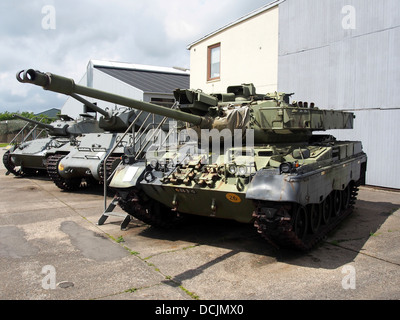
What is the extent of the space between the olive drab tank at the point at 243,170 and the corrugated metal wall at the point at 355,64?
4805mm

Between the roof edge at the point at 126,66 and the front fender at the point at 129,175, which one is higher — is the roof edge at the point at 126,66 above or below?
above

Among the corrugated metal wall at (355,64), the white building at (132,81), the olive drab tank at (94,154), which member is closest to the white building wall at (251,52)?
the corrugated metal wall at (355,64)

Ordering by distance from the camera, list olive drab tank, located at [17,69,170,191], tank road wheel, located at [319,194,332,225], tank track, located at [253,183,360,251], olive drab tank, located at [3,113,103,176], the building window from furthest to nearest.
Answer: the building window < olive drab tank, located at [3,113,103,176] < olive drab tank, located at [17,69,170,191] < tank road wheel, located at [319,194,332,225] < tank track, located at [253,183,360,251]

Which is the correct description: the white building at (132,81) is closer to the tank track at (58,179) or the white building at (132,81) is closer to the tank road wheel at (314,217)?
the tank track at (58,179)

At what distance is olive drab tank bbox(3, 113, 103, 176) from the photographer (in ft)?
50.9

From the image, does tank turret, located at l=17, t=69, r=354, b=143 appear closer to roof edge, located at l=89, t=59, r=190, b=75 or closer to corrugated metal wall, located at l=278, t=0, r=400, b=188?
corrugated metal wall, located at l=278, t=0, r=400, b=188

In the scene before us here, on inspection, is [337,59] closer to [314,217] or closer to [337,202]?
[337,202]

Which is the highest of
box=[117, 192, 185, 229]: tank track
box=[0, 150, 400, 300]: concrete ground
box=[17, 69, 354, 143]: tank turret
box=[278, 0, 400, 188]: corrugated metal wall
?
box=[278, 0, 400, 188]: corrugated metal wall

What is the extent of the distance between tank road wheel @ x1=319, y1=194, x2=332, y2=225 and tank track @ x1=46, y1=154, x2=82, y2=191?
29.2 ft

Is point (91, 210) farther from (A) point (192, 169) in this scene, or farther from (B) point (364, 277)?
(B) point (364, 277)

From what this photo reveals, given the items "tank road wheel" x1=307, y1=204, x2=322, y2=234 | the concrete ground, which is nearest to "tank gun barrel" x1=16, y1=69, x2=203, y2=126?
the concrete ground

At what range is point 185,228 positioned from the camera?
8742mm

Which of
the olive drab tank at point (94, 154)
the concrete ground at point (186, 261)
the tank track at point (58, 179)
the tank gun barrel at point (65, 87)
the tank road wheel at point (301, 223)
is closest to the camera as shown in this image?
the tank gun barrel at point (65, 87)

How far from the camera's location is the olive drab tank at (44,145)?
611 inches
